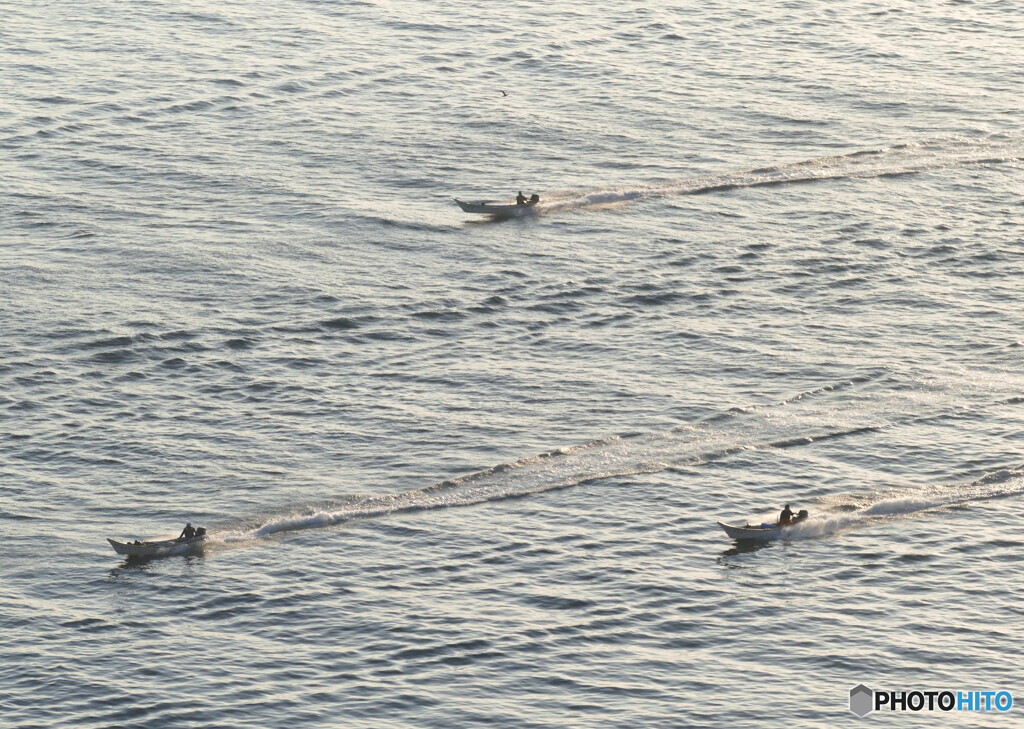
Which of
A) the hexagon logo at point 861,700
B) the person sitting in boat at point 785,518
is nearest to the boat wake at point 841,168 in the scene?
the person sitting in boat at point 785,518

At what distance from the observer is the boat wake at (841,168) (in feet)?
468

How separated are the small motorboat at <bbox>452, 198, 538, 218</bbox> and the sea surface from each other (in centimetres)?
118

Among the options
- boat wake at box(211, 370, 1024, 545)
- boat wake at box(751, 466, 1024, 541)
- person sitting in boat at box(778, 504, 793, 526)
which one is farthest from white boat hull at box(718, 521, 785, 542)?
boat wake at box(211, 370, 1024, 545)

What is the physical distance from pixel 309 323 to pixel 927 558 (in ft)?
150

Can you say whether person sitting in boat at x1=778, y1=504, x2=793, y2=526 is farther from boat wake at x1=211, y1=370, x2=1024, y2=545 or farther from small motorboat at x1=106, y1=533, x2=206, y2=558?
small motorboat at x1=106, y1=533, x2=206, y2=558

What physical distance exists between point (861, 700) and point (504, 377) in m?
38.3

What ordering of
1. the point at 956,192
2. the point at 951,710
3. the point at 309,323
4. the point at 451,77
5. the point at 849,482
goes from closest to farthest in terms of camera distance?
the point at 951,710 → the point at 849,482 → the point at 309,323 → the point at 956,192 → the point at 451,77

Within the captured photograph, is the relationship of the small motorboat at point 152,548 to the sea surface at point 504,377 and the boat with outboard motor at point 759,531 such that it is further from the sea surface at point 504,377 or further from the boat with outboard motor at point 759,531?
the boat with outboard motor at point 759,531

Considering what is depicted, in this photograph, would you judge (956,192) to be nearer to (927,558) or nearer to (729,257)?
(729,257)

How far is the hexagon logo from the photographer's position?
8106 centimetres

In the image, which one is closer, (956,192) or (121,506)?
(121,506)

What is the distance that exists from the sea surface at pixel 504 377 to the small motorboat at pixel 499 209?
1.18 meters

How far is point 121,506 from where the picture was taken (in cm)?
9831

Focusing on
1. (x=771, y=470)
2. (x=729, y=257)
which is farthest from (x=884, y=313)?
(x=771, y=470)
